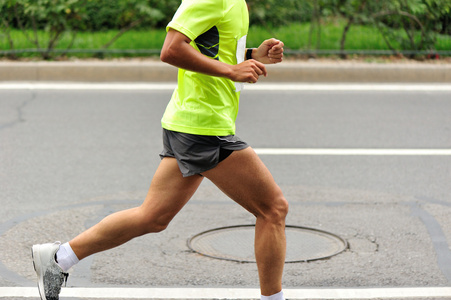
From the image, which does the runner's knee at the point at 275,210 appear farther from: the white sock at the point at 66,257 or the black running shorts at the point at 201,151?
the white sock at the point at 66,257

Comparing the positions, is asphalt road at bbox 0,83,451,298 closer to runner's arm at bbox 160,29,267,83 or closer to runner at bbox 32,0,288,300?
runner at bbox 32,0,288,300

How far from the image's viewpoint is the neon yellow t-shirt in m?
3.72

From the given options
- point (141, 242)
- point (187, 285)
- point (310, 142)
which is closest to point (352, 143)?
point (310, 142)

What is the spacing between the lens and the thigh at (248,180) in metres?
3.75

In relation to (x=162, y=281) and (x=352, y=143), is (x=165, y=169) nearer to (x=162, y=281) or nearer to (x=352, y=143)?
(x=162, y=281)

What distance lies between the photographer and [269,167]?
23.9 ft


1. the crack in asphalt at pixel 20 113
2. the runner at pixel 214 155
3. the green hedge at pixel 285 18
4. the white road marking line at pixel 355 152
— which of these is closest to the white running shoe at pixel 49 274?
the runner at pixel 214 155

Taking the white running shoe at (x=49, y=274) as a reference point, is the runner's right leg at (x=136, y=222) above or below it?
above

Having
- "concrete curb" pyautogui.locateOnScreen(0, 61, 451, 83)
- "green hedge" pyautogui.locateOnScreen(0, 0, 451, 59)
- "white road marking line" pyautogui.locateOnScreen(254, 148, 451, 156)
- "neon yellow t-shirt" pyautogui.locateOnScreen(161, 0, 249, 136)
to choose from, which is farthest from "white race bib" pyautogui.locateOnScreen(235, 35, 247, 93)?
"green hedge" pyautogui.locateOnScreen(0, 0, 451, 59)

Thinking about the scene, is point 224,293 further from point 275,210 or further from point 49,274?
point 49,274

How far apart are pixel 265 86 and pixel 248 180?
783 cm

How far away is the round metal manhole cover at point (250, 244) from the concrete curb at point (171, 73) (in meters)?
6.59

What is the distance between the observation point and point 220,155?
377 cm

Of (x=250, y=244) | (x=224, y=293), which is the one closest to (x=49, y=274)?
(x=224, y=293)
